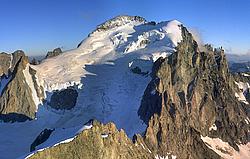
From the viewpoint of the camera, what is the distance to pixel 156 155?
197750 mm

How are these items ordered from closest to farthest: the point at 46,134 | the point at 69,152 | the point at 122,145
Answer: the point at 69,152 < the point at 122,145 < the point at 46,134

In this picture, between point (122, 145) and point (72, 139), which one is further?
point (122, 145)

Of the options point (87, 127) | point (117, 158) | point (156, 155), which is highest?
point (87, 127)

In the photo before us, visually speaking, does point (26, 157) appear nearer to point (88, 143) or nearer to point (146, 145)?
point (88, 143)

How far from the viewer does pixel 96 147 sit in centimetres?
14125

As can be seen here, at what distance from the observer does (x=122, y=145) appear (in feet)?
509

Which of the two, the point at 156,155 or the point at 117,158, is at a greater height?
the point at 117,158

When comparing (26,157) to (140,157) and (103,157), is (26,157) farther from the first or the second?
(140,157)

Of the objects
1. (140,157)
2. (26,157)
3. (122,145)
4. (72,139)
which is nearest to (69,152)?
(72,139)

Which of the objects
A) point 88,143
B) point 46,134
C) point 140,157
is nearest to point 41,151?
point 88,143

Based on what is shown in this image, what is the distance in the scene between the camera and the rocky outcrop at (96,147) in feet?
437

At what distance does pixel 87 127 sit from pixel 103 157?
8871 mm

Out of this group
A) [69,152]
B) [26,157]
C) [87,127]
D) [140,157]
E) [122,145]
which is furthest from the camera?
[140,157]

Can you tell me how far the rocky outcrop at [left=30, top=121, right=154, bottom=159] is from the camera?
133275 millimetres
